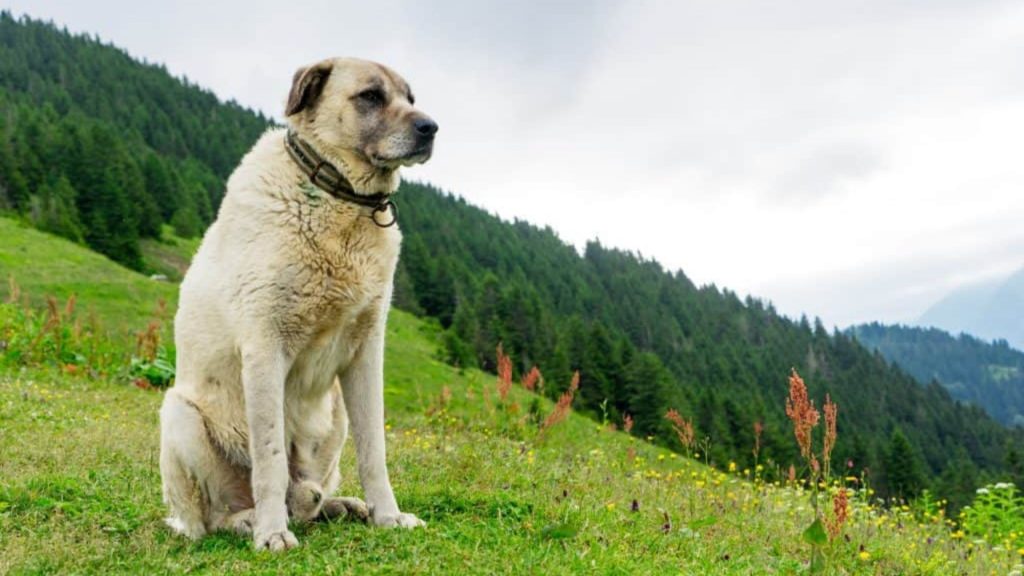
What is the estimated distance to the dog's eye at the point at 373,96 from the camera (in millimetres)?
4523

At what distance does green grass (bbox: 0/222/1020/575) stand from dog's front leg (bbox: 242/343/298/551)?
158 mm

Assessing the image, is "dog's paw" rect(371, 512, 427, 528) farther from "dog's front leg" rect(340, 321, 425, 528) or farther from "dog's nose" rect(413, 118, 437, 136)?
"dog's nose" rect(413, 118, 437, 136)

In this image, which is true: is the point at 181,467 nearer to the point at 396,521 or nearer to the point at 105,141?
the point at 396,521

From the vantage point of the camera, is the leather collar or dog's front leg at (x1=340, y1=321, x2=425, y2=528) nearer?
the leather collar

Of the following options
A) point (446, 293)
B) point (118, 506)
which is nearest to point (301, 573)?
point (118, 506)

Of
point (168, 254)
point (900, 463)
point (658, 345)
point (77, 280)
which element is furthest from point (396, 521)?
point (658, 345)

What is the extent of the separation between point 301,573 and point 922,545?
501 cm

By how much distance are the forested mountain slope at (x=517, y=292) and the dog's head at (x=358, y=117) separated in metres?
37.6

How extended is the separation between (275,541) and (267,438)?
1.78ft

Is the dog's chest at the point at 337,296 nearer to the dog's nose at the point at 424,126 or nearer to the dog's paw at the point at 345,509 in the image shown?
the dog's nose at the point at 424,126

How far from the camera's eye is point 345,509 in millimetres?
4953

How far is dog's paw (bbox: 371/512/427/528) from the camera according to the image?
4680mm

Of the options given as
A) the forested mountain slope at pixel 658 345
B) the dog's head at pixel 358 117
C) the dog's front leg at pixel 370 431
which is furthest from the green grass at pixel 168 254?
the dog's head at pixel 358 117

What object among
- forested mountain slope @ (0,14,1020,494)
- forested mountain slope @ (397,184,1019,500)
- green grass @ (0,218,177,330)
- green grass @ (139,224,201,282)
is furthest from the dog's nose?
green grass @ (139,224,201,282)
